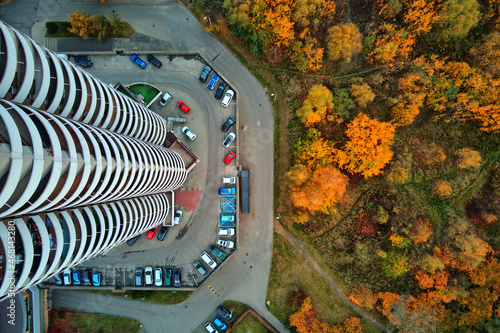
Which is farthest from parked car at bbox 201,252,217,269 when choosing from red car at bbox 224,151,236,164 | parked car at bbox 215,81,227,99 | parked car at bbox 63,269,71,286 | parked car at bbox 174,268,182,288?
parked car at bbox 215,81,227,99

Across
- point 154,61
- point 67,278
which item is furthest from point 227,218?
point 154,61

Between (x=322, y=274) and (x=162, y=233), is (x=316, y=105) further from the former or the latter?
(x=162, y=233)

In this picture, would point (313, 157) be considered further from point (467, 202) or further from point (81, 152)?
point (81, 152)

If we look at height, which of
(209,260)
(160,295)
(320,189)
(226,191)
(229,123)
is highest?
(229,123)

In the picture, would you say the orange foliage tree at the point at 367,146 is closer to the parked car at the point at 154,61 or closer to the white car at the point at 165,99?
the white car at the point at 165,99

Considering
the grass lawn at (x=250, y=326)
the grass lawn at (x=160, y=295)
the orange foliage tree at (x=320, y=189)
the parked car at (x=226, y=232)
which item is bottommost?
the grass lawn at (x=250, y=326)

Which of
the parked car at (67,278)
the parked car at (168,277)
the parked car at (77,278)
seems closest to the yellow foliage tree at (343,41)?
the parked car at (168,277)
